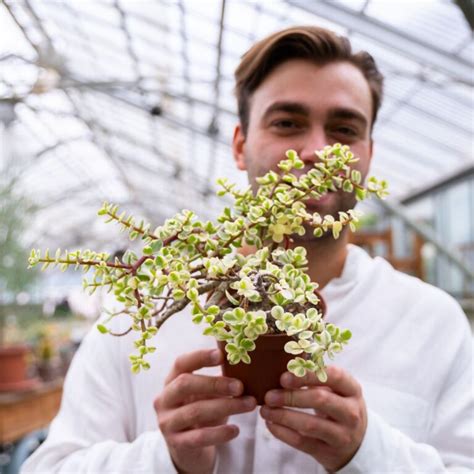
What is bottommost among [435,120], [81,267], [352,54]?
[81,267]

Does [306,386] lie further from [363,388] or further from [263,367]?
[363,388]

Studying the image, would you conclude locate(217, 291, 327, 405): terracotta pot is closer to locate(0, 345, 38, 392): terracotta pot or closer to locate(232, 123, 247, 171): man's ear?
locate(232, 123, 247, 171): man's ear

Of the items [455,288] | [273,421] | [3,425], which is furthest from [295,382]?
[455,288]

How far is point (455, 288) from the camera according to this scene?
916 cm

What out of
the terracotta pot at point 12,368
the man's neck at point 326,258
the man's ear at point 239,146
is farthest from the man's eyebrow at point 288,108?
the terracotta pot at point 12,368

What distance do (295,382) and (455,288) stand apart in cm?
885

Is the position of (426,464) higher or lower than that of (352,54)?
lower

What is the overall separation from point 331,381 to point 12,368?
2763 millimetres

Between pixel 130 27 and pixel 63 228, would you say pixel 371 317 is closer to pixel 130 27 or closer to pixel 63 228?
pixel 130 27

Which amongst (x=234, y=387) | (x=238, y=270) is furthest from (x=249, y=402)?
(x=238, y=270)

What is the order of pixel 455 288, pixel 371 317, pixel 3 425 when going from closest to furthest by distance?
pixel 371 317 < pixel 3 425 < pixel 455 288

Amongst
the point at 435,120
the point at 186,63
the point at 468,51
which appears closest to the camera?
the point at 468,51

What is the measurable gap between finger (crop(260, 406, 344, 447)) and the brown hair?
56cm

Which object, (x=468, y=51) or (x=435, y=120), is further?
(x=435, y=120)
